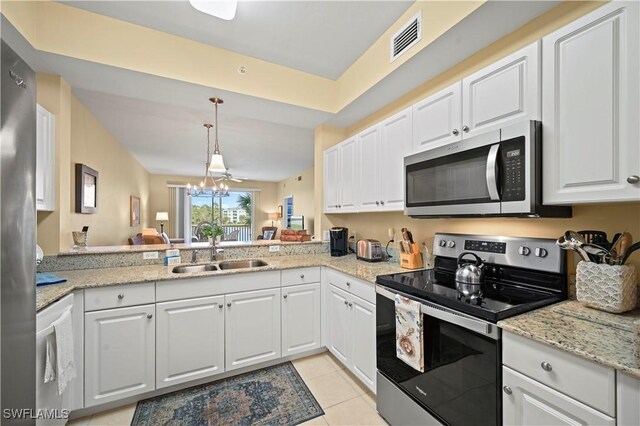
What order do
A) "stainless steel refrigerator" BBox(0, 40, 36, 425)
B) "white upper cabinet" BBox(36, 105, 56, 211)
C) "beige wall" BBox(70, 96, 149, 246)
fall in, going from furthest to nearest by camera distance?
"beige wall" BBox(70, 96, 149, 246) → "white upper cabinet" BBox(36, 105, 56, 211) → "stainless steel refrigerator" BBox(0, 40, 36, 425)

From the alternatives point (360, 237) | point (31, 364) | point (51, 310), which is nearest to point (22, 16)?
point (51, 310)

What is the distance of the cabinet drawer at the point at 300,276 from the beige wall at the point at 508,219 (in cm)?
78

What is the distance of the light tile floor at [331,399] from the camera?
1.67 meters

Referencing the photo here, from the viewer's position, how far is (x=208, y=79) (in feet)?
7.13

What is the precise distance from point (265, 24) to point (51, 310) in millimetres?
2210

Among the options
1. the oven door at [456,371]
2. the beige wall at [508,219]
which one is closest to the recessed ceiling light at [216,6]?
the beige wall at [508,219]

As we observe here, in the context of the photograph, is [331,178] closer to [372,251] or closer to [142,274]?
[372,251]

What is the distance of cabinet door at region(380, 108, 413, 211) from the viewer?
1979 millimetres

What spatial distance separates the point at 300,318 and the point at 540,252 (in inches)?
70.7

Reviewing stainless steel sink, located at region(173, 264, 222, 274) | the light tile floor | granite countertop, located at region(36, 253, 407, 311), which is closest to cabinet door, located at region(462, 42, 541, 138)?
granite countertop, located at region(36, 253, 407, 311)

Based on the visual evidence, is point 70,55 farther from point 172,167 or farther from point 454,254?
point 172,167

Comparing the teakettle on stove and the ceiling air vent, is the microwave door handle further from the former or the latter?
the ceiling air vent

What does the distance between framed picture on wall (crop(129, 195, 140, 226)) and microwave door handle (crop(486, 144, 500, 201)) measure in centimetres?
621

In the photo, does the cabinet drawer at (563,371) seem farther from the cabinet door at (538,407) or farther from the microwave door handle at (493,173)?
the microwave door handle at (493,173)
